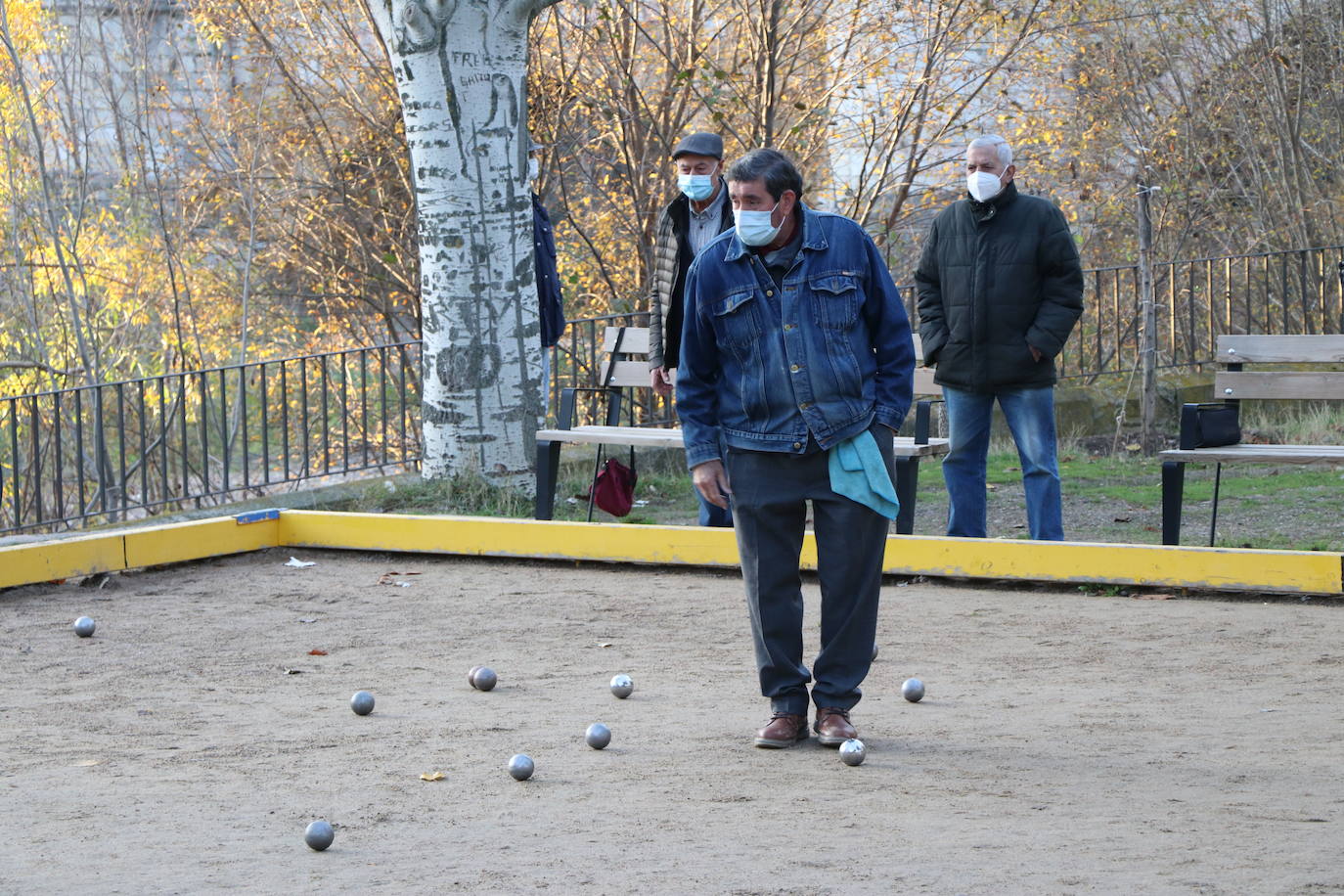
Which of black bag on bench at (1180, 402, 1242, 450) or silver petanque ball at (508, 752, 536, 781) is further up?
black bag on bench at (1180, 402, 1242, 450)

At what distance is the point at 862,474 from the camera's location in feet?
16.6

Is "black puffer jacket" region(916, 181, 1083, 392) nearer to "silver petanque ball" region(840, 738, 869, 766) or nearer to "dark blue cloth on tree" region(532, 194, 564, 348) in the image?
"silver petanque ball" region(840, 738, 869, 766)

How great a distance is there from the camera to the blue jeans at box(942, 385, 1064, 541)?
8.01m

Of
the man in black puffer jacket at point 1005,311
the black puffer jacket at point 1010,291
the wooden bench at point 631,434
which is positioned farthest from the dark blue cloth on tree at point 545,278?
the black puffer jacket at point 1010,291

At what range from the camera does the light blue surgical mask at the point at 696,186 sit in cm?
796

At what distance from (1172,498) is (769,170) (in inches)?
152

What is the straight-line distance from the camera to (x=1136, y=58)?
683 inches

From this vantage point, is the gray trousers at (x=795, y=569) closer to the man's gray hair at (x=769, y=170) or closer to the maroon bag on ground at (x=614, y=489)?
the man's gray hair at (x=769, y=170)

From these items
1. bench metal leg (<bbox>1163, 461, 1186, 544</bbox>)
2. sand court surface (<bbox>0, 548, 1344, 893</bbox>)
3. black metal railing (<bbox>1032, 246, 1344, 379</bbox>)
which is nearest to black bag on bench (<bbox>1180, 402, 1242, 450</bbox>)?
bench metal leg (<bbox>1163, 461, 1186, 544</bbox>)

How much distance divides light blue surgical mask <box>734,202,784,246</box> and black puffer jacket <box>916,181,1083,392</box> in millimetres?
3172

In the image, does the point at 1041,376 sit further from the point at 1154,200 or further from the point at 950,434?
the point at 1154,200

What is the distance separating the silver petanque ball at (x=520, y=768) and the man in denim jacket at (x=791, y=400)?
2.52 ft

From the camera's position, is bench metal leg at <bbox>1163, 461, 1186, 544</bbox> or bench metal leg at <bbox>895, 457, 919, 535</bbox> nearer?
bench metal leg at <bbox>1163, 461, 1186, 544</bbox>

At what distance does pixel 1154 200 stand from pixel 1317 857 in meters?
15.3
